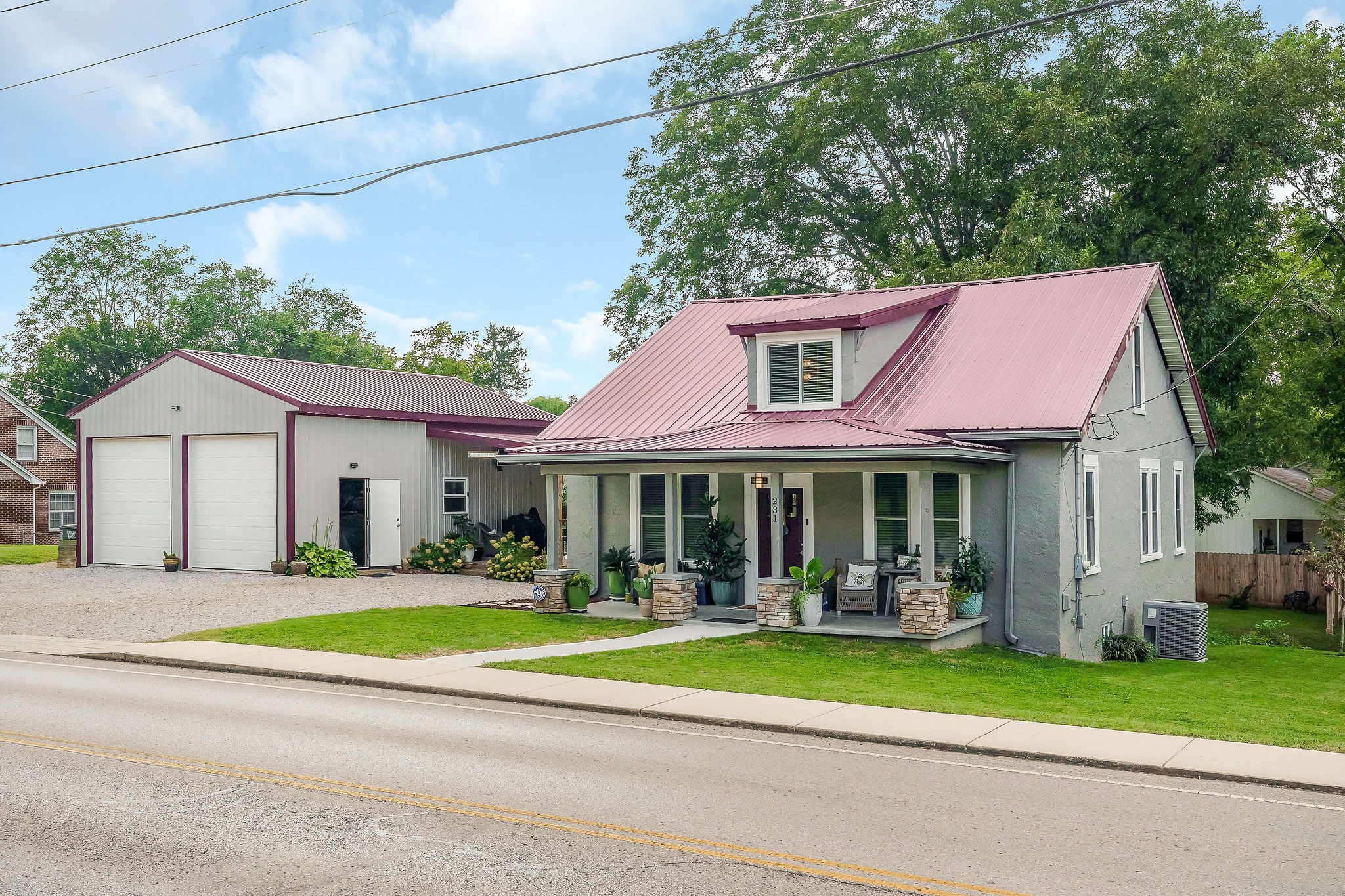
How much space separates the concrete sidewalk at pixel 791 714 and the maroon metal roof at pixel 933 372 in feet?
18.7

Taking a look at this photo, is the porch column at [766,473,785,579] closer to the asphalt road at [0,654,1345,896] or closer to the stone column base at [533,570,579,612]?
the stone column base at [533,570,579,612]

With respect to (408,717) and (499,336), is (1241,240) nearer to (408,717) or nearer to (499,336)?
(408,717)

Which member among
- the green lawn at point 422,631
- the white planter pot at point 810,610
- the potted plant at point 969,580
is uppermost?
the potted plant at point 969,580

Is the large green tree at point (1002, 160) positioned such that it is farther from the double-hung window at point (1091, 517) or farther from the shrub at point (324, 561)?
the shrub at point (324, 561)

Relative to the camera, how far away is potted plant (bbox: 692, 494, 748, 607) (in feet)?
65.7

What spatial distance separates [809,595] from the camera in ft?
57.6

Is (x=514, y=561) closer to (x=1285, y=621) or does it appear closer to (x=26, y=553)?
(x=26, y=553)

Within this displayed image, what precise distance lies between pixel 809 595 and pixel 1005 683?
12.4 feet

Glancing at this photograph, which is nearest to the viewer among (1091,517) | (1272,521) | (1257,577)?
(1091,517)

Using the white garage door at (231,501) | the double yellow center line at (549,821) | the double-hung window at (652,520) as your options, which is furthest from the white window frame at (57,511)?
the double yellow center line at (549,821)

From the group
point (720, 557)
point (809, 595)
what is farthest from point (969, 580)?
point (720, 557)

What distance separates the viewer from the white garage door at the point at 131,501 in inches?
1145

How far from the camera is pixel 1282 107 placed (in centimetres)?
2777

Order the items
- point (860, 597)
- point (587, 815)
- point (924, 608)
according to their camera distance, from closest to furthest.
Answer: point (587, 815), point (924, 608), point (860, 597)
